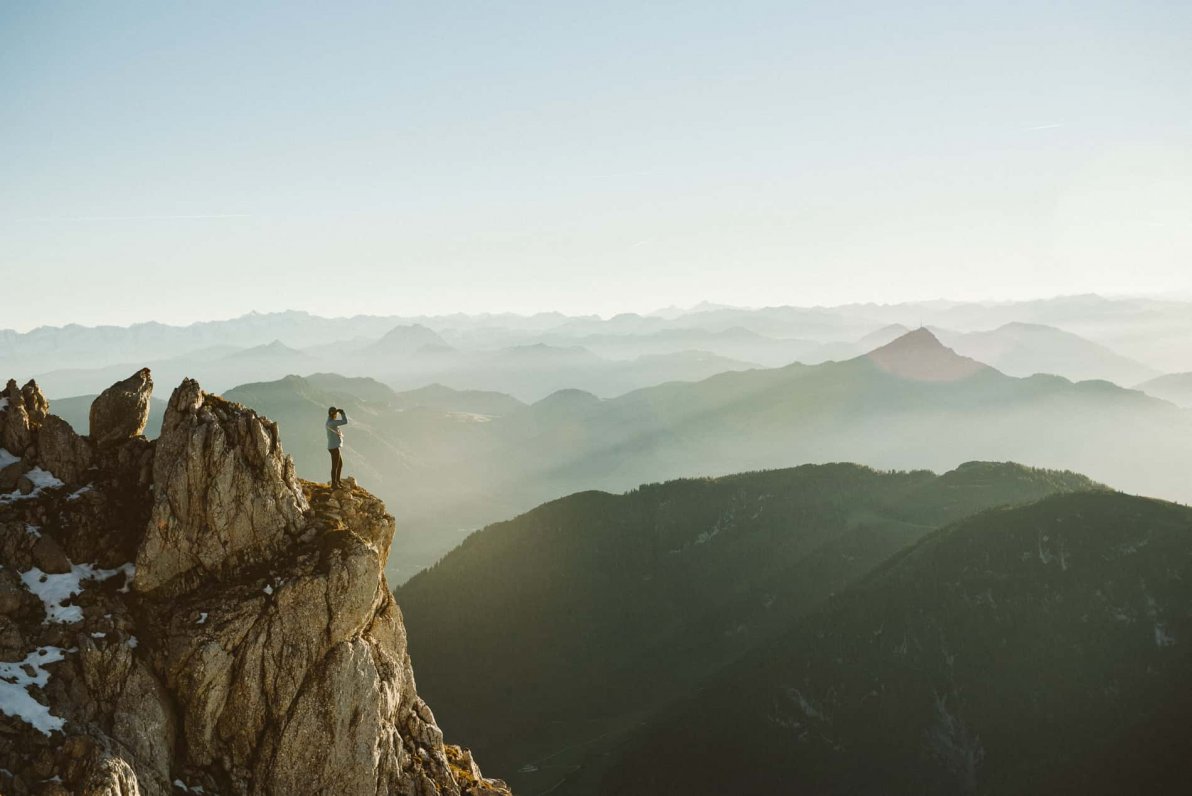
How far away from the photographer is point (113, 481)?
50.0 m

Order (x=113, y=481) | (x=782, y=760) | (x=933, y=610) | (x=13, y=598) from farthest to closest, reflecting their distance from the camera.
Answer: (x=933, y=610), (x=782, y=760), (x=113, y=481), (x=13, y=598)

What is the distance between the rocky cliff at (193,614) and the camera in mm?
40875

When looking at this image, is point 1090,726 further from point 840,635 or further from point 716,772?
point 716,772

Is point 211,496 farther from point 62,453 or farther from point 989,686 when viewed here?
point 989,686

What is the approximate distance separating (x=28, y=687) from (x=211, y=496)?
13.8 m

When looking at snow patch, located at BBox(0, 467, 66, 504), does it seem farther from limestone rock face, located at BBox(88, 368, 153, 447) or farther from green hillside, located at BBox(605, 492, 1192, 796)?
green hillside, located at BBox(605, 492, 1192, 796)

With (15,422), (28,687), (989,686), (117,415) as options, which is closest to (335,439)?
(117,415)

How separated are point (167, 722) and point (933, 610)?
191 m

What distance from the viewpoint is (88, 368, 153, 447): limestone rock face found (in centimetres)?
5281

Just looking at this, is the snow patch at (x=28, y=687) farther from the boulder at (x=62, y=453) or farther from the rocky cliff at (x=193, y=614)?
the boulder at (x=62, y=453)

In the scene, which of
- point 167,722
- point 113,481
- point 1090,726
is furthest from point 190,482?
point 1090,726

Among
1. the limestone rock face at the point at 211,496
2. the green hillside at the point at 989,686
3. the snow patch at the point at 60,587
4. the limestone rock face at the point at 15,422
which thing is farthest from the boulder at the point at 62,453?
the green hillside at the point at 989,686

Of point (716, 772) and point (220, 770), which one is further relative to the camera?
point (716, 772)

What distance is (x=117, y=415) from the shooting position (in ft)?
175
